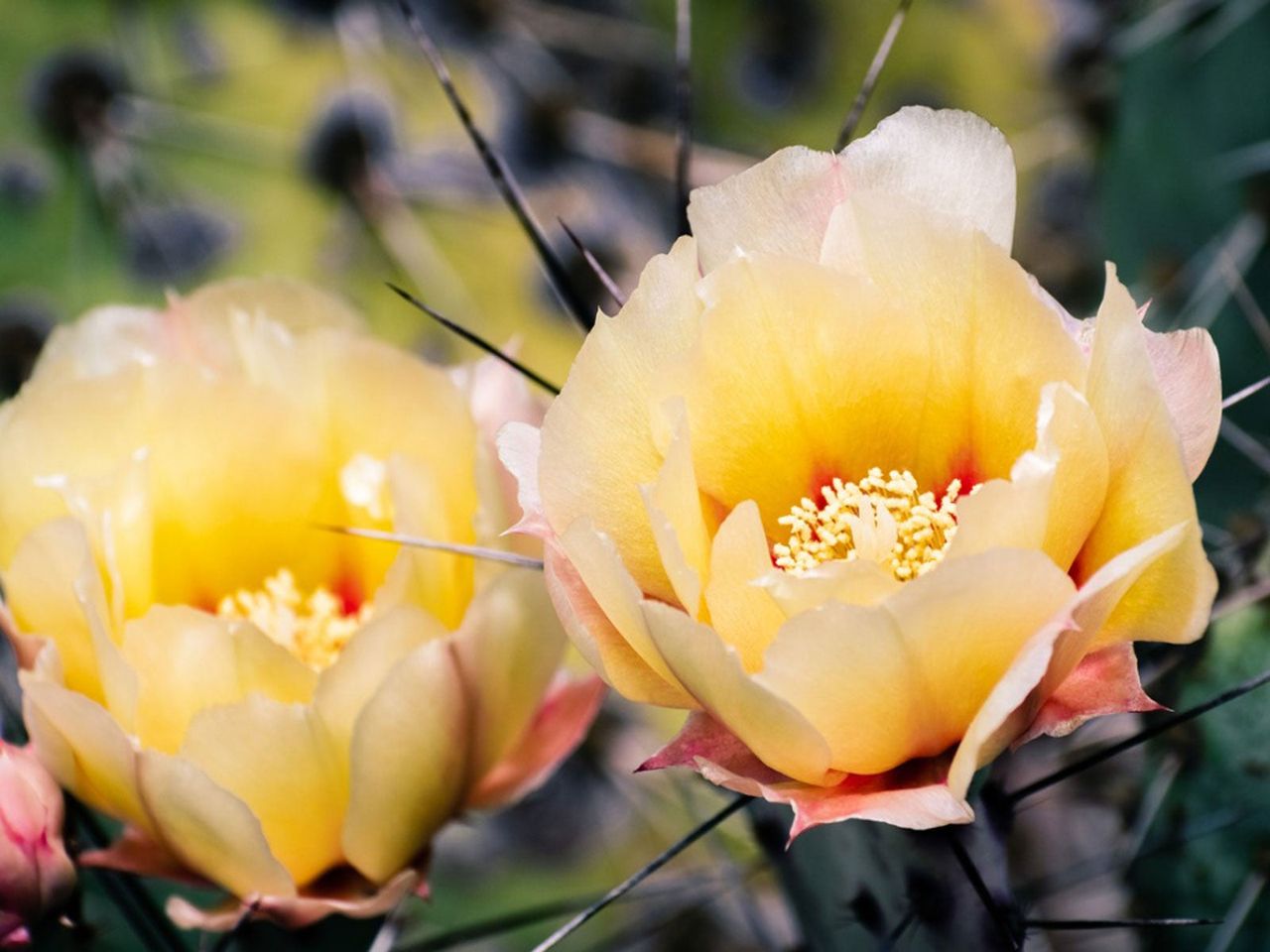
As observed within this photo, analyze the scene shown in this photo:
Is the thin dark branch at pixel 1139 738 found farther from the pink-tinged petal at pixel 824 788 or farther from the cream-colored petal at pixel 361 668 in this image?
the cream-colored petal at pixel 361 668

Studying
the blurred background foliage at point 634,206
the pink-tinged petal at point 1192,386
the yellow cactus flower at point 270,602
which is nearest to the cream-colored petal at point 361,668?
the yellow cactus flower at point 270,602

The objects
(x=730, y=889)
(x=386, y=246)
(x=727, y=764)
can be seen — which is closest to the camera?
(x=727, y=764)

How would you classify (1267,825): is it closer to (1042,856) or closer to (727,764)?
(727,764)

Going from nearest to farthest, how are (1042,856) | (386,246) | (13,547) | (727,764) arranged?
(727,764) → (13,547) → (386,246) → (1042,856)

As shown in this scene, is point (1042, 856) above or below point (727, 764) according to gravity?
below

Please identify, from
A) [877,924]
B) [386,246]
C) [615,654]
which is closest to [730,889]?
[877,924]

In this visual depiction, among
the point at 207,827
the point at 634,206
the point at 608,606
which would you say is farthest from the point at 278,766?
the point at 634,206
